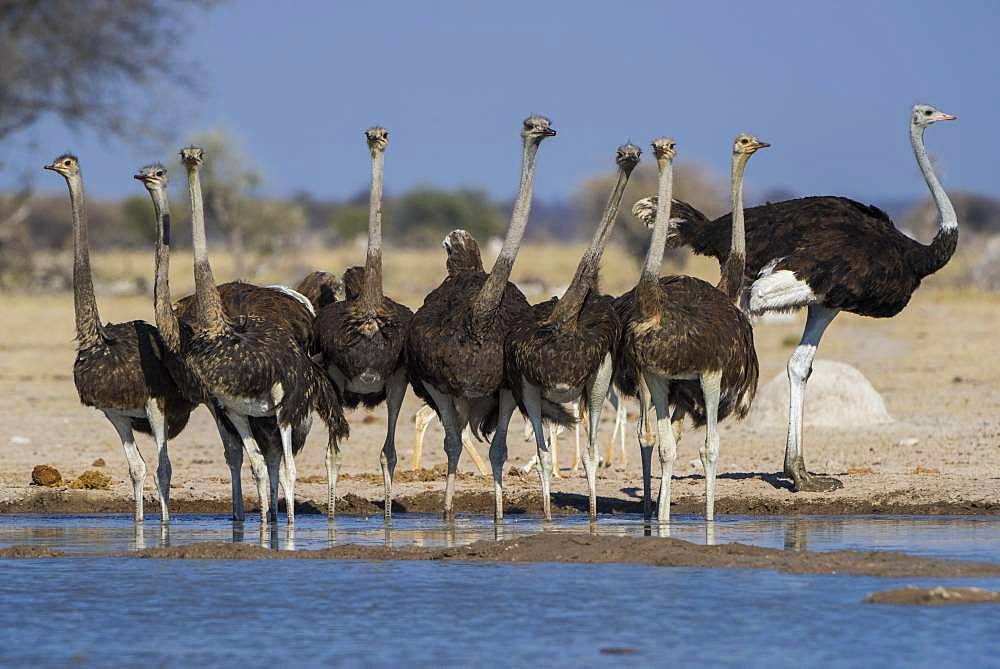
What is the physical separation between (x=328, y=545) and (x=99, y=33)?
22.6m

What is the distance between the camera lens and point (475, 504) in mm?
12031

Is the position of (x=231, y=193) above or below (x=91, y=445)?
above

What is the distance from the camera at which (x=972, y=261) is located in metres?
32.6

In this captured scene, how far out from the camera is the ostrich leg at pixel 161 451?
10.6 meters

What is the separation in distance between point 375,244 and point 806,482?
3.22m

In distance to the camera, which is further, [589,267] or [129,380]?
[129,380]

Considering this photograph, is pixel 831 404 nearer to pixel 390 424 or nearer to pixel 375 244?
pixel 390 424

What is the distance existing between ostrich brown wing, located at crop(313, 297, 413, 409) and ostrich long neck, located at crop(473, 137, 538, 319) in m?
0.61

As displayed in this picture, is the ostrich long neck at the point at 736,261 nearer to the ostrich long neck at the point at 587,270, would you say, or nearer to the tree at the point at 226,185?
the ostrich long neck at the point at 587,270

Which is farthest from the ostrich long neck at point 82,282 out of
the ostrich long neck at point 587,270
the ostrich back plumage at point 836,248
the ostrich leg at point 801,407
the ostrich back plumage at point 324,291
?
the ostrich leg at point 801,407

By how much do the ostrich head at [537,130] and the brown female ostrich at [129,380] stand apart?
2.51m

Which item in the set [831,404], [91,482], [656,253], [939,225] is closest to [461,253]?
[656,253]

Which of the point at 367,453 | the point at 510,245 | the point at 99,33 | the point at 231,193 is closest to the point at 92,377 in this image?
the point at 510,245

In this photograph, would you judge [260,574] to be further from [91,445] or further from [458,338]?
[91,445]
